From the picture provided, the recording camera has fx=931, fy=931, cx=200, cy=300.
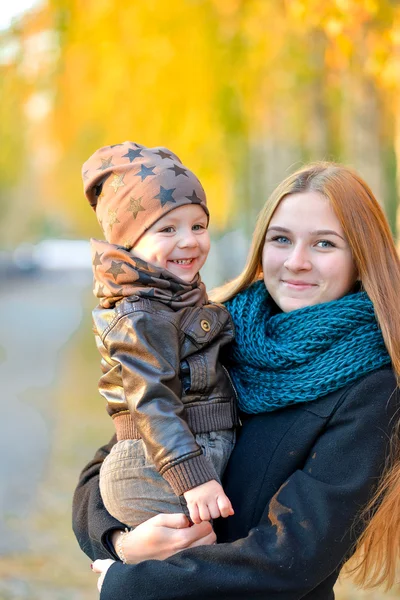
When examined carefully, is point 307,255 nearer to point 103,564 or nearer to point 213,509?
point 213,509

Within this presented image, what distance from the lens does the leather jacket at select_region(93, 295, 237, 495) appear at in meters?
2.42

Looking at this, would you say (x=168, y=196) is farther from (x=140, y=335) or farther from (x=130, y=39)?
(x=130, y=39)

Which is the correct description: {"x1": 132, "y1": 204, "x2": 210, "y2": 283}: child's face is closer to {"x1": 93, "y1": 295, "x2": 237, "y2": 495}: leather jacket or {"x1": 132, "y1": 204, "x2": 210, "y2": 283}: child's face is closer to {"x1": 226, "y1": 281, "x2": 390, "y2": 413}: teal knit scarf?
{"x1": 93, "y1": 295, "x2": 237, "y2": 495}: leather jacket

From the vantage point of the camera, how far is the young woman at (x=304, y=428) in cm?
239

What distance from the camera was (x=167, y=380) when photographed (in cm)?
246

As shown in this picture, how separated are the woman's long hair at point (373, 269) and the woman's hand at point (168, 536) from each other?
440mm

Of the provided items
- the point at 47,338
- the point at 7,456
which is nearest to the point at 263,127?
the point at 47,338

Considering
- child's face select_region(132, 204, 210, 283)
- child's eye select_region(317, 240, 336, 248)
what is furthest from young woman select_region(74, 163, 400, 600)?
child's face select_region(132, 204, 210, 283)

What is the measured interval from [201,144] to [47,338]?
799 cm

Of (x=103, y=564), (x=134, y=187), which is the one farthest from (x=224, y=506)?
(x=134, y=187)

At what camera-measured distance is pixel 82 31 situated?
39.1ft

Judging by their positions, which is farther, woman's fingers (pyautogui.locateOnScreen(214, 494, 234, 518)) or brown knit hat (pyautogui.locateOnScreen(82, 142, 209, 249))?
brown knit hat (pyautogui.locateOnScreen(82, 142, 209, 249))

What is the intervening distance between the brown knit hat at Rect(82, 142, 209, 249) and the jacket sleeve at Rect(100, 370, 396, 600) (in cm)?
75

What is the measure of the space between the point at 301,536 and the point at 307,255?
0.80 metres
